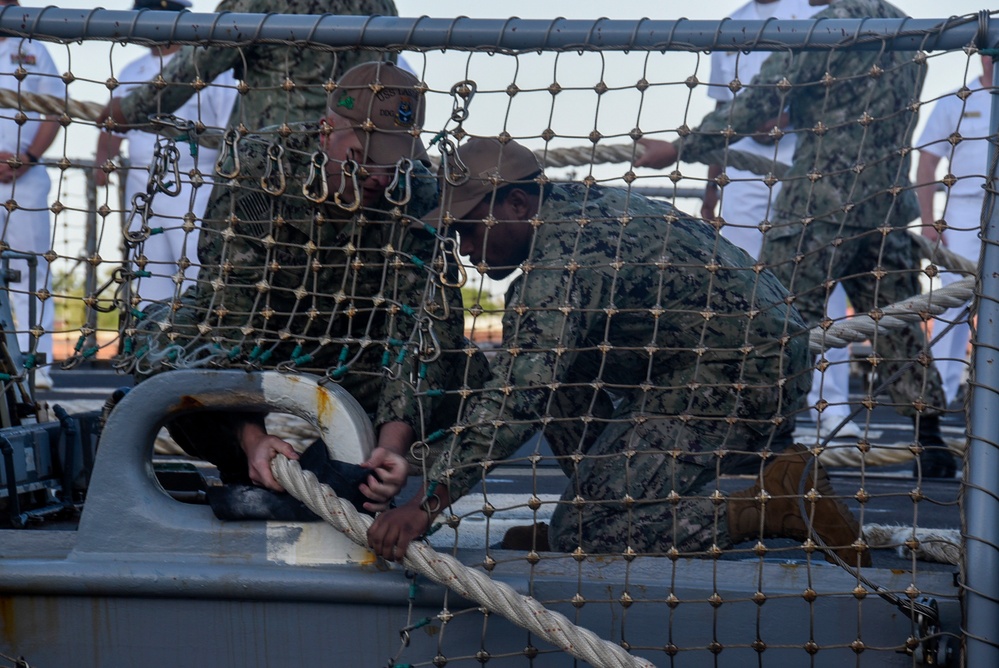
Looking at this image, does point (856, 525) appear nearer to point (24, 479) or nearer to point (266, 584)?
point (266, 584)

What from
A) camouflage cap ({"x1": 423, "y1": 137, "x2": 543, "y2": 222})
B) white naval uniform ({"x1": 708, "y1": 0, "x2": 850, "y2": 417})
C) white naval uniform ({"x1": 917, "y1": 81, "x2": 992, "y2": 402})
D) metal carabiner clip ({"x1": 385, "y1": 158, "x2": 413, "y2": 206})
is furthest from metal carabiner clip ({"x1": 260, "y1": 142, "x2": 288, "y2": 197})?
white naval uniform ({"x1": 917, "y1": 81, "x2": 992, "y2": 402})

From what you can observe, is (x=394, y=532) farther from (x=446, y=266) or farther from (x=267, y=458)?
(x=446, y=266)

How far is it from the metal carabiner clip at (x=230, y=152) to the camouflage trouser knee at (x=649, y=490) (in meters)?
1.19

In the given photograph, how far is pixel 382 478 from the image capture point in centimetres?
274

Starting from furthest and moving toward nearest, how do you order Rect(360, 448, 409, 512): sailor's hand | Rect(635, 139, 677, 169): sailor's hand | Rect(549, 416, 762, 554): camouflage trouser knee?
Rect(635, 139, 677, 169): sailor's hand
Rect(549, 416, 762, 554): camouflage trouser knee
Rect(360, 448, 409, 512): sailor's hand

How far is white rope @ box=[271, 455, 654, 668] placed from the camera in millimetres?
2461

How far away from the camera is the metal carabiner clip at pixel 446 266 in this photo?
9.18 feet

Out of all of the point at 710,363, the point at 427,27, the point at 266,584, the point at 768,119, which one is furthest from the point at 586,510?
the point at 768,119

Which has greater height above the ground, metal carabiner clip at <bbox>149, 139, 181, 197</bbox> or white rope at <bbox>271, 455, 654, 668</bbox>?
metal carabiner clip at <bbox>149, 139, 181, 197</bbox>

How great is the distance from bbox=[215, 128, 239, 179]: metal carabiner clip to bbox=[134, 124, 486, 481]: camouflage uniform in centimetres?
4

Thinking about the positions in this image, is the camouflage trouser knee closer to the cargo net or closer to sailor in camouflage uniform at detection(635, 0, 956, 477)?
the cargo net

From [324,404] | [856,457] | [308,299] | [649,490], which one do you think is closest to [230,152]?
[308,299]

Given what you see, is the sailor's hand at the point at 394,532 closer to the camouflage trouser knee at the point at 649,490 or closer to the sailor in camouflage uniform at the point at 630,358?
the sailor in camouflage uniform at the point at 630,358

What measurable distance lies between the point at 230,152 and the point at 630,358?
4.08 feet
